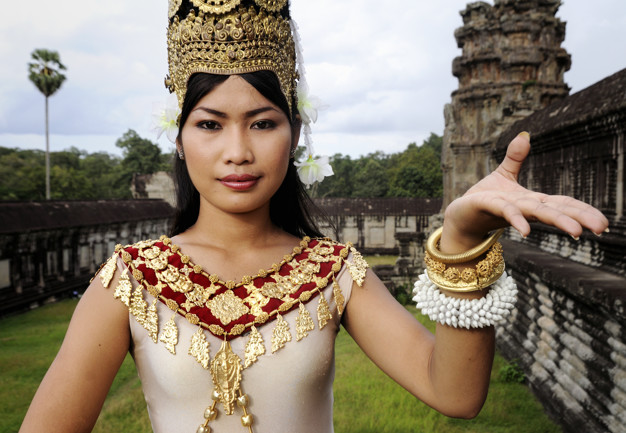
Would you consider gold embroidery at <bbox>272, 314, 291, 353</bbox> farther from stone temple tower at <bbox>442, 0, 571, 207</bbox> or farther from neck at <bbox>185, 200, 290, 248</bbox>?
stone temple tower at <bbox>442, 0, 571, 207</bbox>

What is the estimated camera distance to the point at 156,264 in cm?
183

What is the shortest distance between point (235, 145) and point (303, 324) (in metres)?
0.66

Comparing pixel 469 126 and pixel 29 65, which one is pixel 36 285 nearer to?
pixel 469 126

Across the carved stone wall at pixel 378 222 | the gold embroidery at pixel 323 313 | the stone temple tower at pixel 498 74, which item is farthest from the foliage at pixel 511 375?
the carved stone wall at pixel 378 222

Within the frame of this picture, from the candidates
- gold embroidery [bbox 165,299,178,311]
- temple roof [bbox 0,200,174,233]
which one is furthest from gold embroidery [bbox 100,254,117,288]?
temple roof [bbox 0,200,174,233]

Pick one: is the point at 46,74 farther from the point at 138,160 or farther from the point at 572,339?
the point at 572,339

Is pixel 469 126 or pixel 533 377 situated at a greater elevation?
pixel 469 126

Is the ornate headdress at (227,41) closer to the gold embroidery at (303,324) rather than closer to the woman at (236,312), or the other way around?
the woman at (236,312)

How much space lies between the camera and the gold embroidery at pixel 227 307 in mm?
1759

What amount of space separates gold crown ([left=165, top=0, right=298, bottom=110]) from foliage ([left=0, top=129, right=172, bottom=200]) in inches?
1190

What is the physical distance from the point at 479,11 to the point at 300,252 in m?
12.0

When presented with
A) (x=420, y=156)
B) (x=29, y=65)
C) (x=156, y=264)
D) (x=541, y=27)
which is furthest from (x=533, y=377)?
(x=420, y=156)

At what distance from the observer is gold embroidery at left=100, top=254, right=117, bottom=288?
1740 mm

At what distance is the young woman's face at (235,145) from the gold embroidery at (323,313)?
42 centimetres
